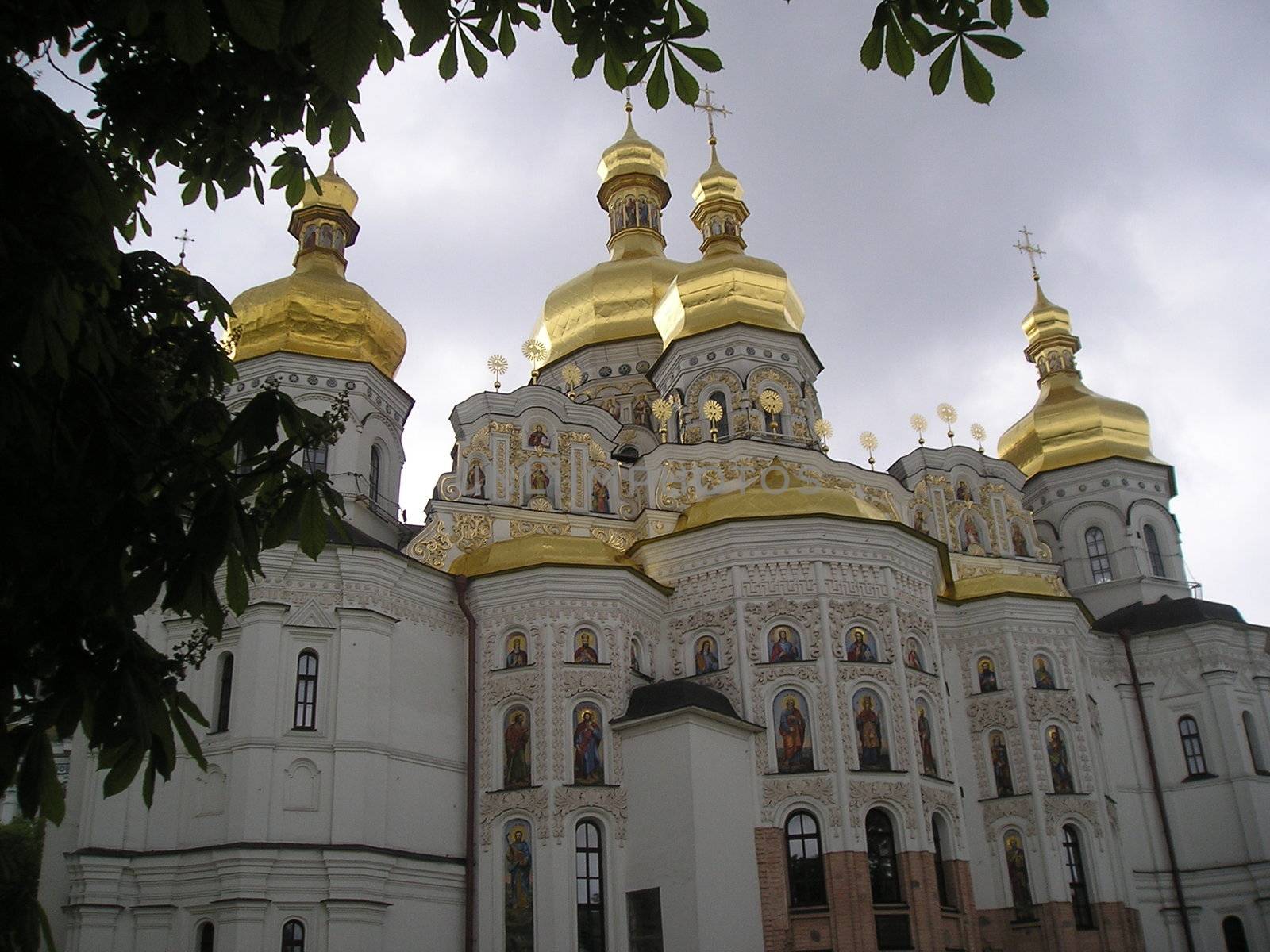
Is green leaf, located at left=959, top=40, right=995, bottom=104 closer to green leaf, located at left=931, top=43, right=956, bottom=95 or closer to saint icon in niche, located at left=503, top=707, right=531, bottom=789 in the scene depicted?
green leaf, located at left=931, top=43, right=956, bottom=95

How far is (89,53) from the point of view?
200 inches

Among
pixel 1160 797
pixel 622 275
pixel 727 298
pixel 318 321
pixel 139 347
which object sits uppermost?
pixel 622 275

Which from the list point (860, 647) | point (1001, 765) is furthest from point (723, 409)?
point (1001, 765)

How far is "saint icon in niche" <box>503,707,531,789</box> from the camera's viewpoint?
20266 mm

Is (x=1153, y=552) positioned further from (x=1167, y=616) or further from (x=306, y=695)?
(x=306, y=695)

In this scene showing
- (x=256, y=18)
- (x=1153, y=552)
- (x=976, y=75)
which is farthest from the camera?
(x=1153, y=552)

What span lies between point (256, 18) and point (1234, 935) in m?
28.9

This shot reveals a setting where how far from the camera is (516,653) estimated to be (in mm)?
21172

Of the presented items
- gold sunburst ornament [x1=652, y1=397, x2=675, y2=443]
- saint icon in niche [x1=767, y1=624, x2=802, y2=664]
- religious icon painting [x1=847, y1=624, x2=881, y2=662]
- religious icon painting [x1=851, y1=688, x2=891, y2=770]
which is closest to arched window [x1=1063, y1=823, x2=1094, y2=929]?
religious icon painting [x1=851, y1=688, x2=891, y2=770]

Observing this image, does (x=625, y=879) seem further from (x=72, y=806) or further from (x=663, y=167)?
(x=663, y=167)

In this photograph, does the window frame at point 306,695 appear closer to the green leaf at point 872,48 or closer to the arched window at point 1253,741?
the green leaf at point 872,48

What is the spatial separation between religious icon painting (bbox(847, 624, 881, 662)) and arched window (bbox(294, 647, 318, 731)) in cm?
883

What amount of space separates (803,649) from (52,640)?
17972 millimetres

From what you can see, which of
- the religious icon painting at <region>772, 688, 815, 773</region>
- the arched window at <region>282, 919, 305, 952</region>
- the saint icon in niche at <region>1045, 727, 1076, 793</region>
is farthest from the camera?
the saint icon in niche at <region>1045, 727, 1076, 793</region>
